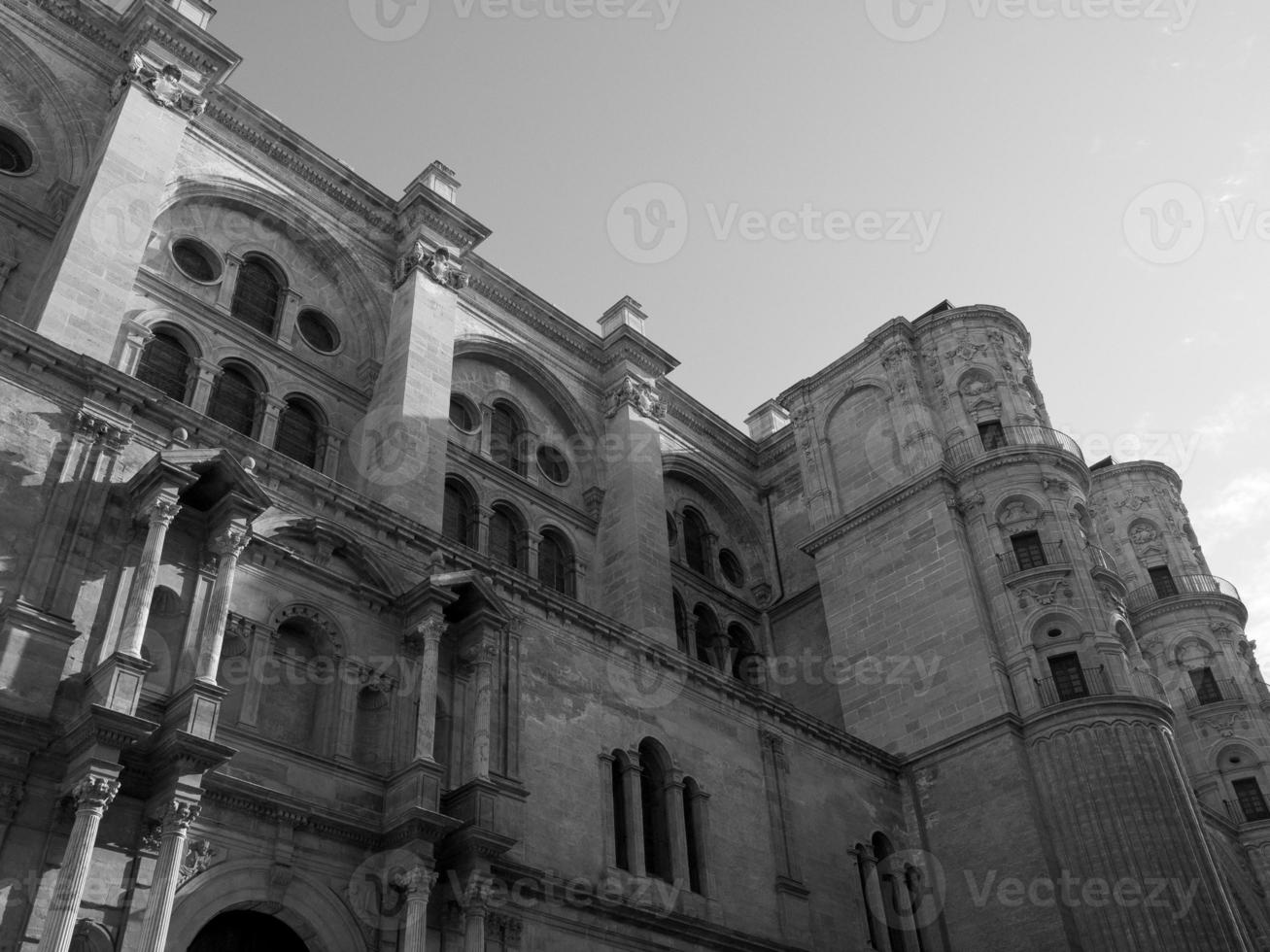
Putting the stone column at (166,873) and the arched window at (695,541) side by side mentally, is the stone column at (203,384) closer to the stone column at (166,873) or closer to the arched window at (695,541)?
the stone column at (166,873)

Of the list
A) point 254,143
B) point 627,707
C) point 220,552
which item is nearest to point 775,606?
point 627,707

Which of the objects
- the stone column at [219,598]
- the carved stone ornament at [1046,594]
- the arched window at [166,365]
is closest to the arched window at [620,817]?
the stone column at [219,598]

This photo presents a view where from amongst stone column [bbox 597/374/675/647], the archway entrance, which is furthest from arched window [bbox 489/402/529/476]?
the archway entrance

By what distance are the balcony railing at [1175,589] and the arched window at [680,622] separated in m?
20.6

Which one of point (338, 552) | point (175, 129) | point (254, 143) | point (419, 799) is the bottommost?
point (419, 799)

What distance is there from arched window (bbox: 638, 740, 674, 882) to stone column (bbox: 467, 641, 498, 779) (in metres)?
4.29

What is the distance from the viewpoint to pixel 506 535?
3150cm

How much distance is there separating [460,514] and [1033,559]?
15089 mm

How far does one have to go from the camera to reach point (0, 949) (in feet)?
43.2

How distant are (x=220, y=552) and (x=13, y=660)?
3231mm

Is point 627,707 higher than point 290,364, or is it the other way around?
point 290,364

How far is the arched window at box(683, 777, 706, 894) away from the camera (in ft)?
74.5

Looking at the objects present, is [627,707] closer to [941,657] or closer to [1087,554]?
[941,657]

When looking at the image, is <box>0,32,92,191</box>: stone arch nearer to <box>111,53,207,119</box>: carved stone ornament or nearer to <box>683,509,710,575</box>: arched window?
<box>111,53,207,119</box>: carved stone ornament
